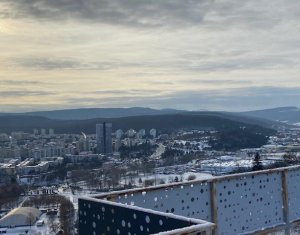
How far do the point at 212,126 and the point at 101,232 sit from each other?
8303 cm

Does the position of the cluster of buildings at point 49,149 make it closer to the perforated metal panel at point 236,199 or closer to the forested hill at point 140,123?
the forested hill at point 140,123

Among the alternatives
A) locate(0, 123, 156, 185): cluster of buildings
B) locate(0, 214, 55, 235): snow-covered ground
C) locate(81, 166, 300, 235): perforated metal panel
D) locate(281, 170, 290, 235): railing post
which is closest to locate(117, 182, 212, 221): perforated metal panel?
locate(81, 166, 300, 235): perforated metal panel

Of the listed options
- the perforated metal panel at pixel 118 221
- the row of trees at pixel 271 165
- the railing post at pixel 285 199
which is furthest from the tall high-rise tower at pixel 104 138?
the perforated metal panel at pixel 118 221

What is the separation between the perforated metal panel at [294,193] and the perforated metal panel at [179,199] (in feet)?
3.54

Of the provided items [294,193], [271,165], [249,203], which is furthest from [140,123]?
[249,203]

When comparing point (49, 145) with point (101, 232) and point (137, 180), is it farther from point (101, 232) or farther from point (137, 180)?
point (101, 232)

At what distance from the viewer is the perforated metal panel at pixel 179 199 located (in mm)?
3361

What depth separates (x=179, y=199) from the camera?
12.0 feet

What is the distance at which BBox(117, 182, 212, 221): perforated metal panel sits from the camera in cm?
336

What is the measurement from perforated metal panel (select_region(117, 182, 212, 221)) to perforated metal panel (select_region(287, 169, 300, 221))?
108 cm

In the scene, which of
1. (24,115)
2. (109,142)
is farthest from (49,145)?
(24,115)

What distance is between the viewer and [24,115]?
308 feet

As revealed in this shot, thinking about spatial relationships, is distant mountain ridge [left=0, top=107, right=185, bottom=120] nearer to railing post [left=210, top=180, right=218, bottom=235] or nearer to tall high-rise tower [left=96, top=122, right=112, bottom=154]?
tall high-rise tower [left=96, top=122, right=112, bottom=154]

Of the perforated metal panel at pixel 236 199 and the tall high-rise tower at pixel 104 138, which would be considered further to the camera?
the tall high-rise tower at pixel 104 138
